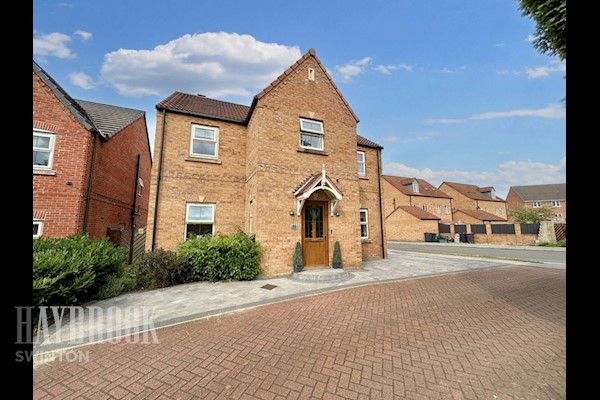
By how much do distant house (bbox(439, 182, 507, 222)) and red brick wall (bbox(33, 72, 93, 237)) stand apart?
54822mm

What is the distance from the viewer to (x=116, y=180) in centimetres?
1170

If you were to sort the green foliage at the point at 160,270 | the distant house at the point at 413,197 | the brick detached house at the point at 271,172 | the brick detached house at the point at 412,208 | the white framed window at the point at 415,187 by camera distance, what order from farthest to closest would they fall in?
the white framed window at the point at 415,187
the distant house at the point at 413,197
the brick detached house at the point at 412,208
the brick detached house at the point at 271,172
the green foliage at the point at 160,270

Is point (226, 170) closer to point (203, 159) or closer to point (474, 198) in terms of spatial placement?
point (203, 159)

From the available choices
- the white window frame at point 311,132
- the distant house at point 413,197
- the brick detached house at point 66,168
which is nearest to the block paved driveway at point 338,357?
the brick detached house at point 66,168

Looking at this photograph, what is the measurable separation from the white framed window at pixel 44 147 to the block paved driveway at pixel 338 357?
772cm

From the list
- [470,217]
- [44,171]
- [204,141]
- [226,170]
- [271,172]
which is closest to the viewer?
[44,171]

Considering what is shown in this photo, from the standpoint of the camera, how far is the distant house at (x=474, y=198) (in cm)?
4881

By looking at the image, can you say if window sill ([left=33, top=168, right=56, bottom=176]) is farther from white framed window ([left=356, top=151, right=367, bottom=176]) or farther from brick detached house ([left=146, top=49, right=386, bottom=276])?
white framed window ([left=356, top=151, right=367, bottom=176])

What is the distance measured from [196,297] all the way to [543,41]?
9.59 meters

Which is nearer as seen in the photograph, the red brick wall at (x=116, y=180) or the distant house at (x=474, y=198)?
the red brick wall at (x=116, y=180)

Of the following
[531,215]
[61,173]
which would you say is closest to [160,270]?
[61,173]

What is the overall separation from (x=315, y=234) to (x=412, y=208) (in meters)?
28.7

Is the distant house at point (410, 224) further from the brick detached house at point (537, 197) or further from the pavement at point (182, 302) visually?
the brick detached house at point (537, 197)

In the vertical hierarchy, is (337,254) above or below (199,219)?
below
